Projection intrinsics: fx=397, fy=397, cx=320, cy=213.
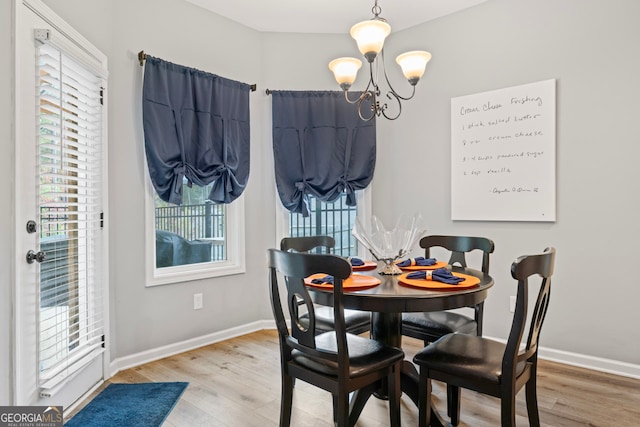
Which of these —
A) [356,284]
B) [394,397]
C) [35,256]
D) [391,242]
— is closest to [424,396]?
[394,397]

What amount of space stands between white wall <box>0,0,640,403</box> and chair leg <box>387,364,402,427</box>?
1.79 meters

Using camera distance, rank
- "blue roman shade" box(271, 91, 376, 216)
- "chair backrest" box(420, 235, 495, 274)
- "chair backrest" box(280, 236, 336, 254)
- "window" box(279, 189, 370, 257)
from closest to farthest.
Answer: "chair backrest" box(420, 235, 495, 274) < "chair backrest" box(280, 236, 336, 254) < "blue roman shade" box(271, 91, 376, 216) < "window" box(279, 189, 370, 257)

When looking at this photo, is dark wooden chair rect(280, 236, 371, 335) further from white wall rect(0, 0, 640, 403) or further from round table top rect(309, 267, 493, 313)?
white wall rect(0, 0, 640, 403)

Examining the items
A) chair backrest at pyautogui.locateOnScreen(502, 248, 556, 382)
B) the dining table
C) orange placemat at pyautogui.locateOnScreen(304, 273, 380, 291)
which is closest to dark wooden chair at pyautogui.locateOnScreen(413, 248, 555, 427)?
chair backrest at pyautogui.locateOnScreen(502, 248, 556, 382)

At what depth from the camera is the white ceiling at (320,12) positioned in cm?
322

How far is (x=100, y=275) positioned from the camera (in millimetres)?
2584

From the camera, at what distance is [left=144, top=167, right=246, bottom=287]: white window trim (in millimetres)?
2988

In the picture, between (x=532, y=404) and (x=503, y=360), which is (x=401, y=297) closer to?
(x=503, y=360)

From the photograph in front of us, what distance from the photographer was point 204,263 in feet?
11.3

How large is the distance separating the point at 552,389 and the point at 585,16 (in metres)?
2.53

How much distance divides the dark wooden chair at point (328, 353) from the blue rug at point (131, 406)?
840 millimetres

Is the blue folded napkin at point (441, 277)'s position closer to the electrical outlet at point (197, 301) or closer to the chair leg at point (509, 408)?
the chair leg at point (509, 408)

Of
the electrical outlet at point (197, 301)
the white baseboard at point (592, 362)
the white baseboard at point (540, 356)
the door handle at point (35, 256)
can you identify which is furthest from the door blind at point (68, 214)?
the white baseboard at point (592, 362)

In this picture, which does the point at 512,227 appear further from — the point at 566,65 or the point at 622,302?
the point at 566,65
